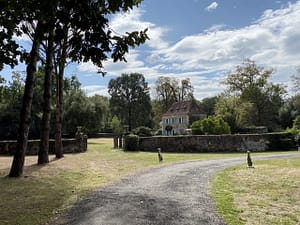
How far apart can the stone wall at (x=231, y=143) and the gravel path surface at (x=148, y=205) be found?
55.5ft

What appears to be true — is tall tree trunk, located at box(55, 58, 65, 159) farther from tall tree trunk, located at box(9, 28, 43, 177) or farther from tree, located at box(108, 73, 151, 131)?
tree, located at box(108, 73, 151, 131)

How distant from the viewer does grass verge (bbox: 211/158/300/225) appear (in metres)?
5.94

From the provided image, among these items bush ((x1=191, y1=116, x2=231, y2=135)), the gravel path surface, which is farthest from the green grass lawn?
bush ((x1=191, y1=116, x2=231, y2=135))

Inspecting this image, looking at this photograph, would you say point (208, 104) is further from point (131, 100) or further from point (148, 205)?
point (148, 205)

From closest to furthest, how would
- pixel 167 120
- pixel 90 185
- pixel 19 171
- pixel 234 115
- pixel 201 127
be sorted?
pixel 90 185 < pixel 19 171 < pixel 201 127 < pixel 234 115 < pixel 167 120

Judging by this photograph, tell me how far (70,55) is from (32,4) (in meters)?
1.39

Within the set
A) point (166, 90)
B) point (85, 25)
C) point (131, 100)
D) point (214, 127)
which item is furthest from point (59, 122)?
point (131, 100)

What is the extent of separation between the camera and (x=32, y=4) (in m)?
6.61

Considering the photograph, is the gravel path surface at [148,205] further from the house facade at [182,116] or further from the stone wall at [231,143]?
the house facade at [182,116]

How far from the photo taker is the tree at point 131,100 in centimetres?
6988

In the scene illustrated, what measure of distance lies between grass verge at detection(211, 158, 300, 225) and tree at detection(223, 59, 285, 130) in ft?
117

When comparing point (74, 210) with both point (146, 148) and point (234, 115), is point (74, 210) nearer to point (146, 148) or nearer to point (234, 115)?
point (146, 148)

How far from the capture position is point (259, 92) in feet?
154


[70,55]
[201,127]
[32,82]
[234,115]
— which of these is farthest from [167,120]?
[70,55]
